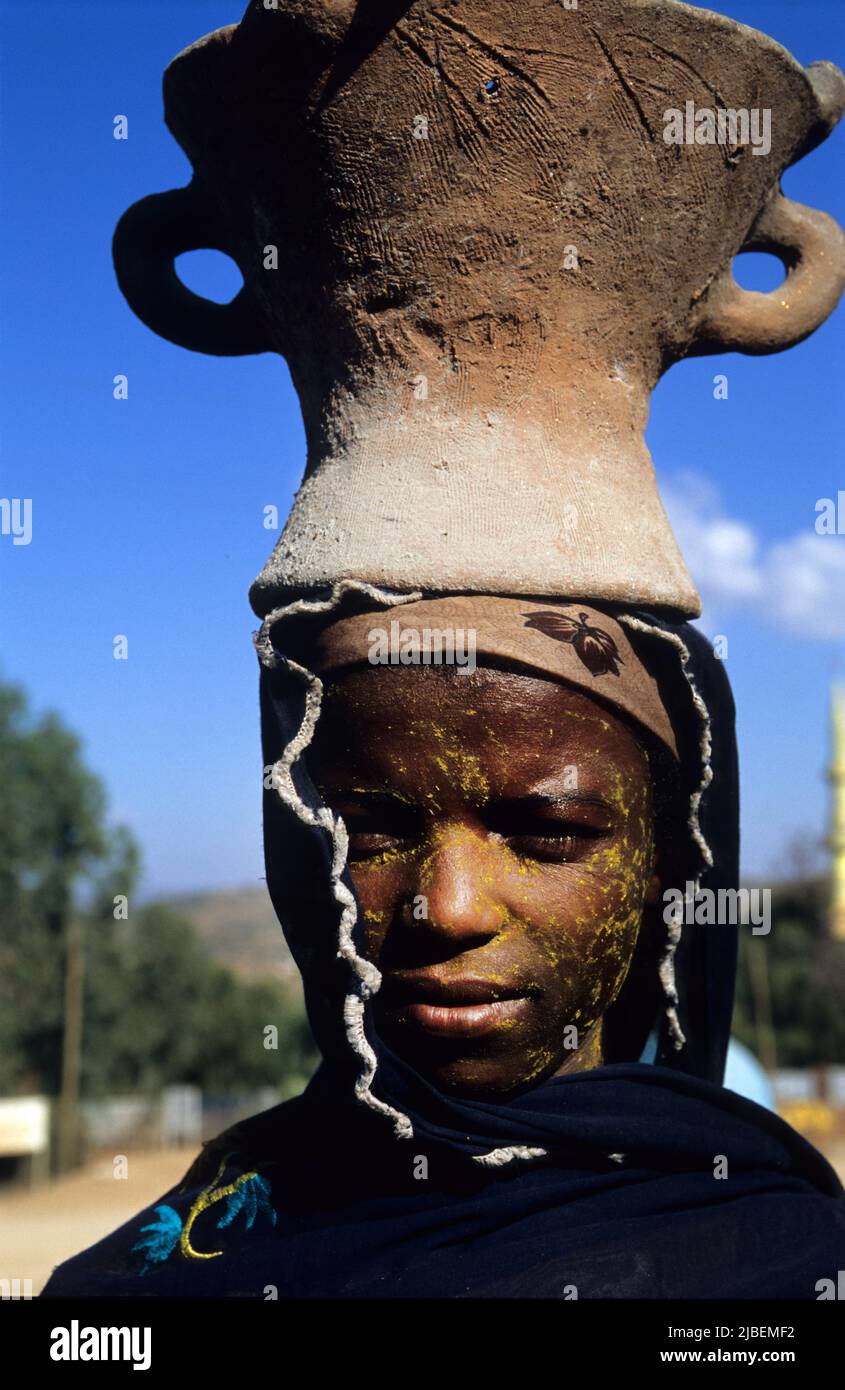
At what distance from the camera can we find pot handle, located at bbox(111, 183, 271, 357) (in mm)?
3549

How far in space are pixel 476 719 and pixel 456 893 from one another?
350 millimetres

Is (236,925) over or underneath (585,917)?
over

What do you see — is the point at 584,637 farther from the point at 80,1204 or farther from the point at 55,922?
the point at 55,922

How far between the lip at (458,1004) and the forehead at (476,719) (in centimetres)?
41

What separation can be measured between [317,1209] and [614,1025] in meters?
0.78

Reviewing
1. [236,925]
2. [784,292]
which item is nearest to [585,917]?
[784,292]

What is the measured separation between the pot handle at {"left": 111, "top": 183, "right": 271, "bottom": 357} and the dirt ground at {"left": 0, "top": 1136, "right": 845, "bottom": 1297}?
1238cm

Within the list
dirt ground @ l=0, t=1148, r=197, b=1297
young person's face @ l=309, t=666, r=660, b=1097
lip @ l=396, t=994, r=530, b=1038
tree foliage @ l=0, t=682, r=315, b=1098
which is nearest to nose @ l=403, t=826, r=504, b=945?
young person's face @ l=309, t=666, r=660, b=1097

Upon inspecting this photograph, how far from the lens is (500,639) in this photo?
9.09ft

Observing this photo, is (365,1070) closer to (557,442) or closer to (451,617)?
(451,617)
